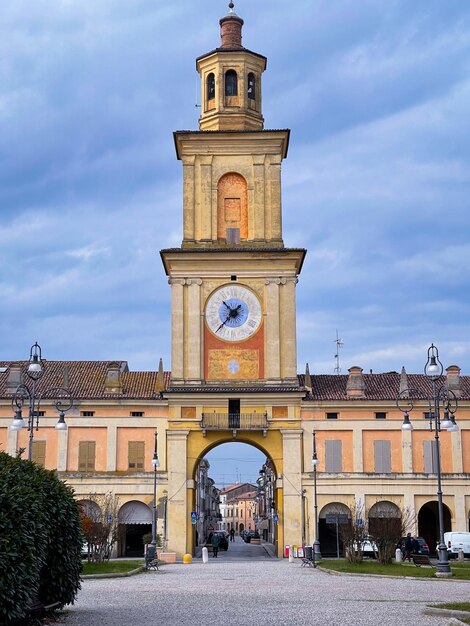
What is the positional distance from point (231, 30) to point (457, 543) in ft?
110

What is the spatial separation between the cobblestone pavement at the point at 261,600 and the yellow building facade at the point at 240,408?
2038cm

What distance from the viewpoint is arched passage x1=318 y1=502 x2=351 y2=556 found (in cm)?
4962

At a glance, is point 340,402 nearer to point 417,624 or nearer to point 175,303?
point 175,303

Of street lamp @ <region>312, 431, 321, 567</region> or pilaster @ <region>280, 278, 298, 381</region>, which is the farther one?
pilaster @ <region>280, 278, 298, 381</region>

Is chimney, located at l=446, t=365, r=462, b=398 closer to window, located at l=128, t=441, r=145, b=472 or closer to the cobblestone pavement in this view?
window, located at l=128, t=441, r=145, b=472

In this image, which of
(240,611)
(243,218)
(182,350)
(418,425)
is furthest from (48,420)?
(240,611)

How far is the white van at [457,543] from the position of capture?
4562 centimetres

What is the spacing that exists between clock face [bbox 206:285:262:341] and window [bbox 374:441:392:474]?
9697 mm

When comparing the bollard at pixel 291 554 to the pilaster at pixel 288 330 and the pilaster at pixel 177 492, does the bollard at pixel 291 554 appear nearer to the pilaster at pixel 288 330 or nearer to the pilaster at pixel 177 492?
the pilaster at pixel 177 492

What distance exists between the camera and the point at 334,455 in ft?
Answer: 168

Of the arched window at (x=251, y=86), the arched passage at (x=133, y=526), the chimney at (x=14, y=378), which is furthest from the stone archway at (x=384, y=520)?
the arched window at (x=251, y=86)

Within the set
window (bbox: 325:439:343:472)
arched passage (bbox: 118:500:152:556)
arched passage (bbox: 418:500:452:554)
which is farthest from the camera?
arched passage (bbox: 418:500:452:554)

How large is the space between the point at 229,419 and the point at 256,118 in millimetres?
18708

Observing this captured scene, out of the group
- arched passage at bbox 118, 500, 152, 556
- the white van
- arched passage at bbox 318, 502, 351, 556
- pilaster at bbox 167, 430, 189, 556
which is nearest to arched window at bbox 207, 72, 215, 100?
pilaster at bbox 167, 430, 189, 556
